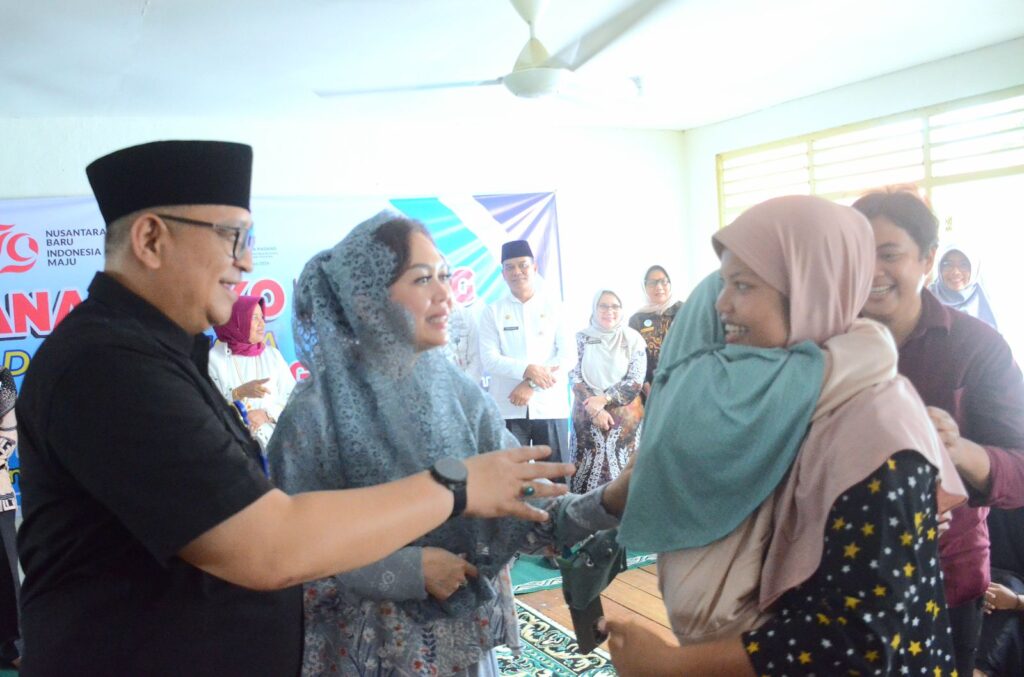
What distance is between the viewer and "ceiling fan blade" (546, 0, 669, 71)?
136 inches

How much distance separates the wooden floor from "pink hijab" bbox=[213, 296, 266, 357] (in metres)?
1.87

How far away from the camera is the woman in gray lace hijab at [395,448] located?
4.72ft

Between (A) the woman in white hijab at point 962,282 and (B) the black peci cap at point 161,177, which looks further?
(A) the woman in white hijab at point 962,282

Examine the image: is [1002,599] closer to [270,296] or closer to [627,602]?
[627,602]

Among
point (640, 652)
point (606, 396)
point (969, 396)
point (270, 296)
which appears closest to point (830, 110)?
point (606, 396)

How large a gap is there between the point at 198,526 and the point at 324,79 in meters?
4.25

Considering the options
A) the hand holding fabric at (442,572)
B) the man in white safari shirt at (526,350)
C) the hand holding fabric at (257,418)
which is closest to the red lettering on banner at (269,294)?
the man in white safari shirt at (526,350)

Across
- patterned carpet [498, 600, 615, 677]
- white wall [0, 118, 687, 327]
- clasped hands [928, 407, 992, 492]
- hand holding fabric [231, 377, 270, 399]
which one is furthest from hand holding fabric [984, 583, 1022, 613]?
white wall [0, 118, 687, 327]

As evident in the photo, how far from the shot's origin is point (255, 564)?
990 mm

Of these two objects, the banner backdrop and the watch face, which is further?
the banner backdrop

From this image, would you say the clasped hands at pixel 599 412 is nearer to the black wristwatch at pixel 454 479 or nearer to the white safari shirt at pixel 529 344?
the white safari shirt at pixel 529 344

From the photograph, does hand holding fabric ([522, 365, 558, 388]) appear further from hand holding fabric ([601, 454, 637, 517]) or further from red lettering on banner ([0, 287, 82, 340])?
hand holding fabric ([601, 454, 637, 517])

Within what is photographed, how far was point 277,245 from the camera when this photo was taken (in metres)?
5.58

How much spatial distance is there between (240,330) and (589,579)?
301 cm
